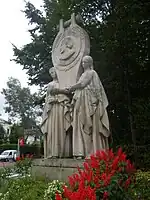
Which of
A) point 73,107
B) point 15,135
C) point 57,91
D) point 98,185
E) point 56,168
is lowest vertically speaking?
point 98,185

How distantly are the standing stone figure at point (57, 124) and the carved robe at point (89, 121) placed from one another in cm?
51

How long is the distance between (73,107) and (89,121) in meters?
0.56

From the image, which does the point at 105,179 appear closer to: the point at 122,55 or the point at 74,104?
the point at 74,104

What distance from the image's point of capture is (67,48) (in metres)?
7.97

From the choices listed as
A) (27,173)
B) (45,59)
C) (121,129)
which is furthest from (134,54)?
(27,173)

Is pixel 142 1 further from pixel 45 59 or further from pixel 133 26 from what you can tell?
pixel 45 59

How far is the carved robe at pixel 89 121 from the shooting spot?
6.90m

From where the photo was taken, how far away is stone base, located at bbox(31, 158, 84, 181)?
666cm

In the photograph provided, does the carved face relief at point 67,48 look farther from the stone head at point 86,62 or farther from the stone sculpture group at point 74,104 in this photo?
the stone head at point 86,62

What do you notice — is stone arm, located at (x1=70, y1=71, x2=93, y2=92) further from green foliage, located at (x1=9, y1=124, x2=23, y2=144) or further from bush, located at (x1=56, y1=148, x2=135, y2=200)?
green foliage, located at (x1=9, y1=124, x2=23, y2=144)

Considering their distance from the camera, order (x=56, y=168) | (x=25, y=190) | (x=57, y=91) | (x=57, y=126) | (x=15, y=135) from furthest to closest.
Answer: (x=15, y=135) < (x=57, y=91) < (x=57, y=126) < (x=56, y=168) < (x=25, y=190)

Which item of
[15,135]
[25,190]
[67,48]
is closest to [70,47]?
[67,48]

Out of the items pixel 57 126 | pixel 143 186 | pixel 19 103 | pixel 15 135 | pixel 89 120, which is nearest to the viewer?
pixel 143 186

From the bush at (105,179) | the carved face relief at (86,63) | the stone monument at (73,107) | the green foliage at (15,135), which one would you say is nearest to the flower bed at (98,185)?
the bush at (105,179)
